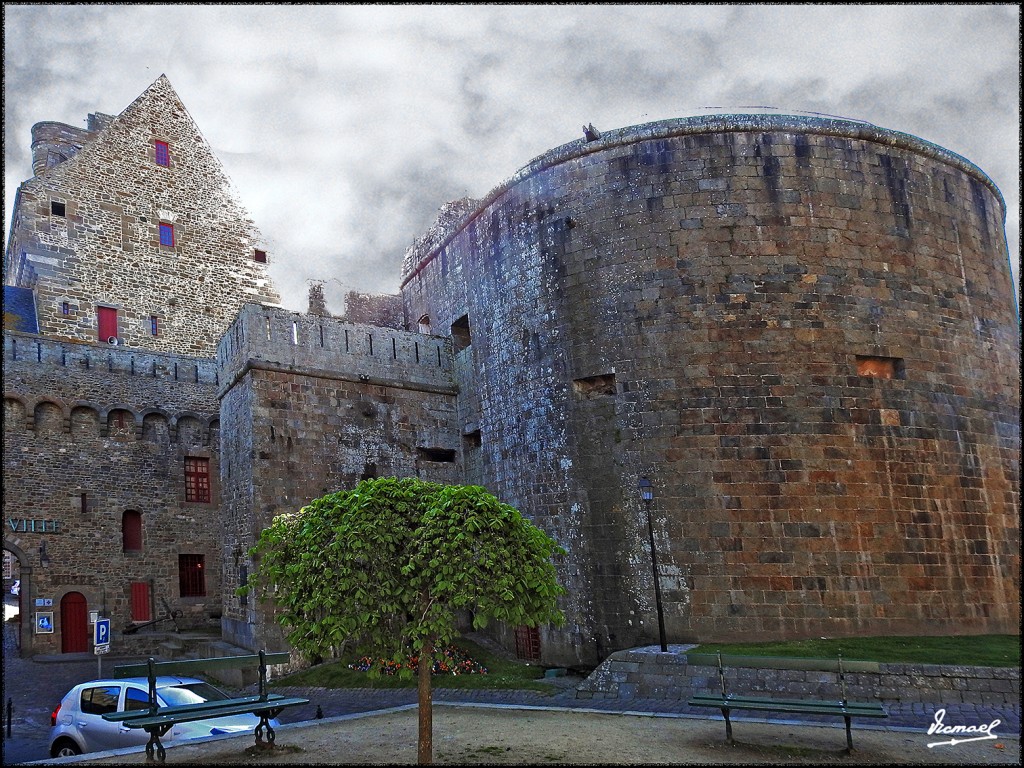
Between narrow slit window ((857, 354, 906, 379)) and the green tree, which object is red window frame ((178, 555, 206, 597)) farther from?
narrow slit window ((857, 354, 906, 379))

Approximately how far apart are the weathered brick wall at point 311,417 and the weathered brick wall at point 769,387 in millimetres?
3321

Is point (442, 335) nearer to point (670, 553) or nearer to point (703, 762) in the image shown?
point (670, 553)

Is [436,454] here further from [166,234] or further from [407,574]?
[166,234]

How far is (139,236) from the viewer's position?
2498 centimetres

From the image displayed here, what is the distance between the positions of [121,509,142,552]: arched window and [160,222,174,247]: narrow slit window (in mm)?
10399

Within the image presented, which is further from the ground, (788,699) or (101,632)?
(101,632)

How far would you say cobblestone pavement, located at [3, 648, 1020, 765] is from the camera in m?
9.24

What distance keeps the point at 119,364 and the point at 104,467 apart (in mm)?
2701

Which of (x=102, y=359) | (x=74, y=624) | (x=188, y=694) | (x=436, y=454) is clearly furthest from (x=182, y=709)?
(x=102, y=359)

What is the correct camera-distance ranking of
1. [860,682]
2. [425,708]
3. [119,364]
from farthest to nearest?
[119,364]
[860,682]
[425,708]

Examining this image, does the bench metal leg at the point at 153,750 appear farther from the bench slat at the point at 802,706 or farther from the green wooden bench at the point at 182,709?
the bench slat at the point at 802,706

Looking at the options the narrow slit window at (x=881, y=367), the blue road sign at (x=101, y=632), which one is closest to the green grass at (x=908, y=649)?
Result: the narrow slit window at (x=881, y=367)

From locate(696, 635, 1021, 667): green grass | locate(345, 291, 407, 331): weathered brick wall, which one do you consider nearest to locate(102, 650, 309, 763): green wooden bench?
locate(696, 635, 1021, 667): green grass

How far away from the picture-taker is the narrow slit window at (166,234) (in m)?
25.6
